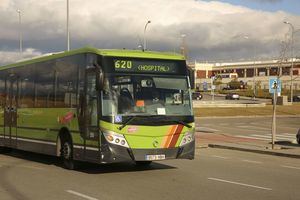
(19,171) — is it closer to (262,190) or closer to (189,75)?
(189,75)

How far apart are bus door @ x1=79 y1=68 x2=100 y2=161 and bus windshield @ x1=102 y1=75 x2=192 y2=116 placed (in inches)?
14.9

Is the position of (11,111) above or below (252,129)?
above

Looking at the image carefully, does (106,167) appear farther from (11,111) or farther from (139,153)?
(11,111)

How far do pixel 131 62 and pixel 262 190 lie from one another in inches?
176

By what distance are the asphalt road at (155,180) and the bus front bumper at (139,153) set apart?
1.42 feet

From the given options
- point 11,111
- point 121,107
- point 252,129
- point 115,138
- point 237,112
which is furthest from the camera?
point 237,112

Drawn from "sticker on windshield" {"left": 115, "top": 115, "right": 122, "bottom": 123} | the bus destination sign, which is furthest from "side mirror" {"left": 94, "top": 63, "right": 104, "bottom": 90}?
"sticker on windshield" {"left": 115, "top": 115, "right": 122, "bottom": 123}

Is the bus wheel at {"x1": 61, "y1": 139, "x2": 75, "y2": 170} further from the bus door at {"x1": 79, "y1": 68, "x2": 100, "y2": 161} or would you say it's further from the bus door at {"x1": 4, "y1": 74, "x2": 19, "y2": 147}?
the bus door at {"x1": 4, "y1": 74, "x2": 19, "y2": 147}

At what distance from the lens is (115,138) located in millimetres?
12336

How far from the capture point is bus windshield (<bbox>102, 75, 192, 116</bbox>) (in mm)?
12430

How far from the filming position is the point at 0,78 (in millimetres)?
19719

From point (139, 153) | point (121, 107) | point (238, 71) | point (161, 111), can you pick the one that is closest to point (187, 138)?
point (161, 111)

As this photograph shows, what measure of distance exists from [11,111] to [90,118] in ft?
21.0

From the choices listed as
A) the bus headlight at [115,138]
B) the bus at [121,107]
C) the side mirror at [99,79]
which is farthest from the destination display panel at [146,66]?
the bus headlight at [115,138]
